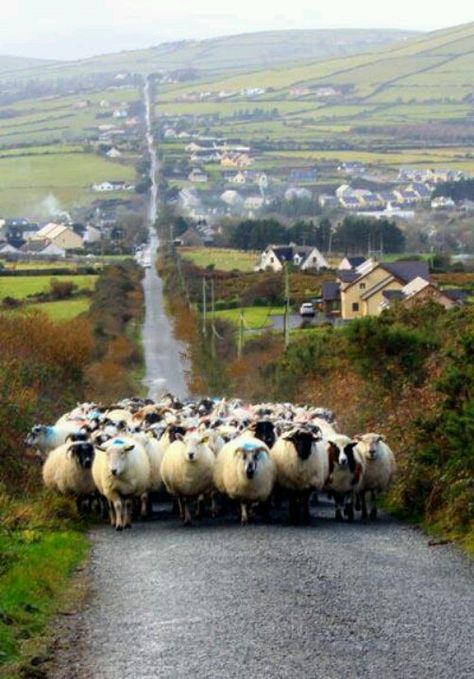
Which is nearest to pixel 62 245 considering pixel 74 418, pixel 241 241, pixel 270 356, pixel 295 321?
pixel 241 241

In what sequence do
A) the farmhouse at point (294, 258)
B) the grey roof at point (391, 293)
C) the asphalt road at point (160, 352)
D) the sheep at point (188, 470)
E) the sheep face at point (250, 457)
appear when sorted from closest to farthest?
the sheep face at point (250, 457)
the sheep at point (188, 470)
the asphalt road at point (160, 352)
the grey roof at point (391, 293)
the farmhouse at point (294, 258)

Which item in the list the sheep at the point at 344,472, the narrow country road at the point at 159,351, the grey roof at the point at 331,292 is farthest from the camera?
the grey roof at the point at 331,292

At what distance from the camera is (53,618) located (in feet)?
56.9

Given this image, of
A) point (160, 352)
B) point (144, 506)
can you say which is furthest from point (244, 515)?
point (160, 352)

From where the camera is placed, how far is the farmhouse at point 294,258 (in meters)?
120

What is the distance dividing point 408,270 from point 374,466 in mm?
68134

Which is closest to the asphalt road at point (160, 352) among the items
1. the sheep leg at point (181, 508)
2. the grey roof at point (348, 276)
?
the grey roof at point (348, 276)

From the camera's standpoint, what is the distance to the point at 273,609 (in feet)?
55.3

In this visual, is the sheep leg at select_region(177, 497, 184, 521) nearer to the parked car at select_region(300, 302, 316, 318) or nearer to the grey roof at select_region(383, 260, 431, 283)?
the parked car at select_region(300, 302, 316, 318)

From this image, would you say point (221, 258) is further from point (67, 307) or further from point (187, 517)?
point (187, 517)

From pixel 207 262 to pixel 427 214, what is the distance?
2996 inches

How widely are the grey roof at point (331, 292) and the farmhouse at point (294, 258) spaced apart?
2384 cm

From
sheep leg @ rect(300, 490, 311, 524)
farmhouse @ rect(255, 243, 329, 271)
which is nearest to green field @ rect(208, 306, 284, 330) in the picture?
farmhouse @ rect(255, 243, 329, 271)

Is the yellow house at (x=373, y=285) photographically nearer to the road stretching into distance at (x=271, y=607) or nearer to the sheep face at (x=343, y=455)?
the sheep face at (x=343, y=455)
